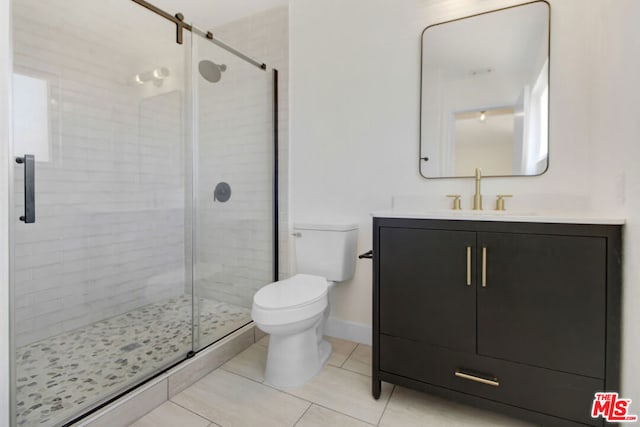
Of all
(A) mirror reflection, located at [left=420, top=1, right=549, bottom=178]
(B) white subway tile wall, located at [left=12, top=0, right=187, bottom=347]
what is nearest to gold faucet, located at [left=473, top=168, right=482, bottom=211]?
(A) mirror reflection, located at [left=420, top=1, right=549, bottom=178]

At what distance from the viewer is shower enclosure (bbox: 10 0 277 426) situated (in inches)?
68.4

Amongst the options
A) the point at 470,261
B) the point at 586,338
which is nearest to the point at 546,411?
the point at 586,338

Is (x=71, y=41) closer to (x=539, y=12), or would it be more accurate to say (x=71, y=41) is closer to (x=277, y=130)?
(x=277, y=130)

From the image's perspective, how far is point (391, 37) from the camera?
1900 millimetres

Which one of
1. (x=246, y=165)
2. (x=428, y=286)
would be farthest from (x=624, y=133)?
(x=246, y=165)

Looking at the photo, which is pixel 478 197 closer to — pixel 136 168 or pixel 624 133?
pixel 624 133

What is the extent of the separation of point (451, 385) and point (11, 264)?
5.77 ft

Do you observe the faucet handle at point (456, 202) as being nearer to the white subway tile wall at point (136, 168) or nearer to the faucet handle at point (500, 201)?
the faucet handle at point (500, 201)

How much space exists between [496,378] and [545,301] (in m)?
0.37

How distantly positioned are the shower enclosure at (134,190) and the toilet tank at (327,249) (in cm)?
45

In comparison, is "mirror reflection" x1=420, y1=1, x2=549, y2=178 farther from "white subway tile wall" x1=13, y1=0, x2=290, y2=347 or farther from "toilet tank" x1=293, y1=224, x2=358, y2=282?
"white subway tile wall" x1=13, y1=0, x2=290, y2=347

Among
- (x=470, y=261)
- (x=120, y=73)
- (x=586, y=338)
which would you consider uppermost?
(x=120, y=73)

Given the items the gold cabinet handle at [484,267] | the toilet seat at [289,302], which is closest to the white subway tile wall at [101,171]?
the toilet seat at [289,302]

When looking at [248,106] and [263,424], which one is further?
[248,106]
